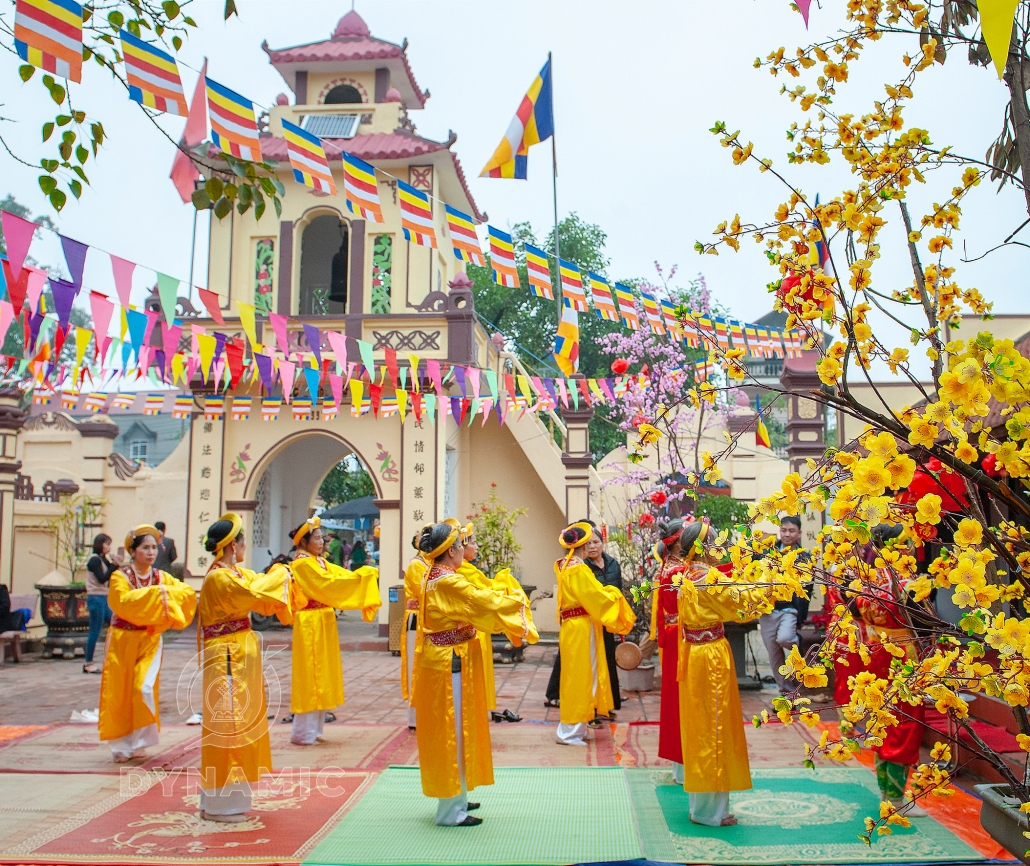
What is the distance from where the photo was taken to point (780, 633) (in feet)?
26.5

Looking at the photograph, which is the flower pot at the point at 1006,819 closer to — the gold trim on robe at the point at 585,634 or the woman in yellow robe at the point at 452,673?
the woman in yellow robe at the point at 452,673

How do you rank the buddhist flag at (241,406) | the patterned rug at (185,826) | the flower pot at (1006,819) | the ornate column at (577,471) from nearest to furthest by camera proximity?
the flower pot at (1006,819)
the patterned rug at (185,826)
the buddhist flag at (241,406)
the ornate column at (577,471)

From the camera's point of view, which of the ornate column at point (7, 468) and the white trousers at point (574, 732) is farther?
the ornate column at point (7, 468)

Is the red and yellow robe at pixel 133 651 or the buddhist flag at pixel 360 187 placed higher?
the buddhist flag at pixel 360 187

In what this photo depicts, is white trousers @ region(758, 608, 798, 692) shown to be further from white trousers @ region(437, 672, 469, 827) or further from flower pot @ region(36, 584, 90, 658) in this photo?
flower pot @ region(36, 584, 90, 658)

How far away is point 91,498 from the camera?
14266 millimetres

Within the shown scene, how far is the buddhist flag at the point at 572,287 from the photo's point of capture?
32.6ft

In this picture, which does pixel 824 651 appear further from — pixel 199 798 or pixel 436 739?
pixel 199 798

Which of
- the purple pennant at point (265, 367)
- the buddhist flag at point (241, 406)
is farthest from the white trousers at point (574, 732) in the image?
the buddhist flag at point (241, 406)

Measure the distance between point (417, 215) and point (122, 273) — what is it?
9.85 ft

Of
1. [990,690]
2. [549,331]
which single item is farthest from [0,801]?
[549,331]

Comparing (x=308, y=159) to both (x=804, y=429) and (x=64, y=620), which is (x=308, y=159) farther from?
(x=64, y=620)

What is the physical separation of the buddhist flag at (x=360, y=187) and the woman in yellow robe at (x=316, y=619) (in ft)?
9.84

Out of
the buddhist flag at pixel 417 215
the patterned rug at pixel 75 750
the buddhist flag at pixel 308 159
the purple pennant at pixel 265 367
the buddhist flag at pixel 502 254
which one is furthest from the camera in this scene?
the purple pennant at pixel 265 367
